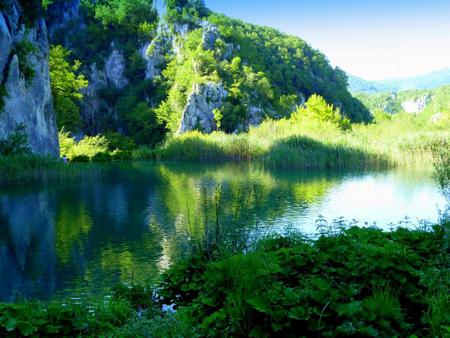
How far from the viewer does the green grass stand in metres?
27.2

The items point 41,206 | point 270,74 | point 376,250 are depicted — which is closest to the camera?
point 376,250

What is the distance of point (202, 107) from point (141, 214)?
1999 inches

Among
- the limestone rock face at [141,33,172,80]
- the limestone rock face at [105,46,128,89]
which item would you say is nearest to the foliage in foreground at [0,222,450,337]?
the limestone rock face at [141,33,172,80]

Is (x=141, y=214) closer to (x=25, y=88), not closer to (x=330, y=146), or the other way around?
(x=330, y=146)

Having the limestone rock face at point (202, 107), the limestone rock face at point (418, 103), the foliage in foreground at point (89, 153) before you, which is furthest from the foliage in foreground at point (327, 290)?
the limestone rock face at point (418, 103)

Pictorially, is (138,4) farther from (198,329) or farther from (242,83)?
(198,329)

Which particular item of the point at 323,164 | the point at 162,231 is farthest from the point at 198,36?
the point at 162,231

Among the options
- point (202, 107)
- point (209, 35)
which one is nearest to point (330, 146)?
point (202, 107)

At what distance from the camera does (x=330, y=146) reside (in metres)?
28.7

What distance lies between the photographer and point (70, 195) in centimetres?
1827

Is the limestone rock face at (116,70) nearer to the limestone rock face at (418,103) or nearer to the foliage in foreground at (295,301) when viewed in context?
the foliage in foreground at (295,301)

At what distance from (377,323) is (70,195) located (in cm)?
1613

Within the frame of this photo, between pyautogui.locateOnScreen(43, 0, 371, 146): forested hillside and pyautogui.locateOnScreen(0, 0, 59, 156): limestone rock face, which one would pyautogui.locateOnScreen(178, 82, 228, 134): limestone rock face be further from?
pyautogui.locateOnScreen(0, 0, 59, 156): limestone rock face

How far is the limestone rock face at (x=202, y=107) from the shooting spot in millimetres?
63188
